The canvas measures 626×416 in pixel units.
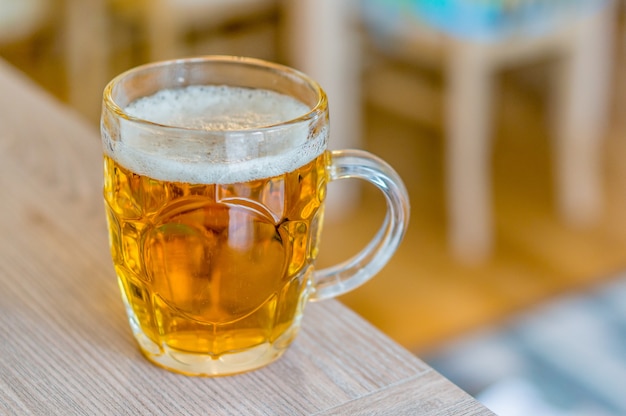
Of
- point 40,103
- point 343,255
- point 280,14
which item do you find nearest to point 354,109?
point 343,255

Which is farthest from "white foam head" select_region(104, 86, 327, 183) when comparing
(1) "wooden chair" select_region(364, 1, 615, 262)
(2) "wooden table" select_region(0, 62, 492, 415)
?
(1) "wooden chair" select_region(364, 1, 615, 262)

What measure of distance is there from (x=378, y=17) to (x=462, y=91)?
0.25 metres

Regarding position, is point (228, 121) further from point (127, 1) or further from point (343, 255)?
point (127, 1)

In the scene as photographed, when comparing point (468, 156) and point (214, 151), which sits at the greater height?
point (214, 151)

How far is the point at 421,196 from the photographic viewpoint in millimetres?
2098

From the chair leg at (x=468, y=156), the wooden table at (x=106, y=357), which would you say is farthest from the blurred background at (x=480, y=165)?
the wooden table at (x=106, y=357)

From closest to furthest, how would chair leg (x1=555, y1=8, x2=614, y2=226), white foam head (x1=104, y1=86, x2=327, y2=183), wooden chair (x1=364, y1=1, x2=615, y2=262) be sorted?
white foam head (x1=104, y1=86, x2=327, y2=183) < wooden chair (x1=364, y1=1, x2=615, y2=262) < chair leg (x1=555, y1=8, x2=614, y2=226)

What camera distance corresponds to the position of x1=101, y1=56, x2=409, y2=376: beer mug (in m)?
0.47

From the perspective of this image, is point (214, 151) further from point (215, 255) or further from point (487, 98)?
point (487, 98)

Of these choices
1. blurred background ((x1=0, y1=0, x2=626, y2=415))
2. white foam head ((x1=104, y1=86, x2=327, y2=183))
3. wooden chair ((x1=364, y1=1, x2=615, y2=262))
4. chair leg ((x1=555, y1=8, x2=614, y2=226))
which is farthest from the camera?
chair leg ((x1=555, y1=8, x2=614, y2=226))

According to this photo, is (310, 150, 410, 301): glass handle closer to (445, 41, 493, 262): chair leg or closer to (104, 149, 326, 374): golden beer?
(104, 149, 326, 374): golden beer

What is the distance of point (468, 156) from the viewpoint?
A: 1.90 m

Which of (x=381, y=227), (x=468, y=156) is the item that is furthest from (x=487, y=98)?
(x=381, y=227)

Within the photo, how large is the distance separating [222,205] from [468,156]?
1.47 meters
